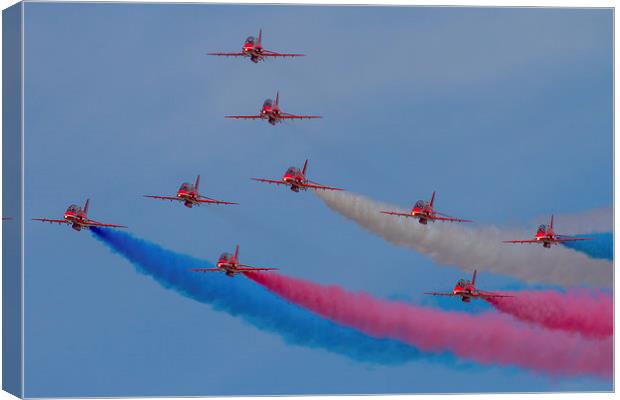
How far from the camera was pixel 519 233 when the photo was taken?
263 ft

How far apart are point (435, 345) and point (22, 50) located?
15.9m

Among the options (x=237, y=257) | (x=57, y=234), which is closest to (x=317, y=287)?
(x=237, y=257)

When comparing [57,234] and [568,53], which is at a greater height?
[568,53]

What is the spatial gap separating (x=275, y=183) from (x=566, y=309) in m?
10.1

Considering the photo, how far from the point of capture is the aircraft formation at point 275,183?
257 ft

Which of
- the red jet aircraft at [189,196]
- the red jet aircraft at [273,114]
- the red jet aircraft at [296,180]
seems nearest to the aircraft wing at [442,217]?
the red jet aircraft at [296,180]

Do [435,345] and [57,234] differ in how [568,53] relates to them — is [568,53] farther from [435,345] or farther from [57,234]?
[57,234]

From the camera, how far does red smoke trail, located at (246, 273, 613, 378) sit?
79.9 meters

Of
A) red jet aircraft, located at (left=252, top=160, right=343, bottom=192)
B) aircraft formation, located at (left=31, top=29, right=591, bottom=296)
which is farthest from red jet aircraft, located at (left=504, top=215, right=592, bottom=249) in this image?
red jet aircraft, located at (left=252, top=160, right=343, bottom=192)

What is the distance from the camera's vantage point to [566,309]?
80750 millimetres

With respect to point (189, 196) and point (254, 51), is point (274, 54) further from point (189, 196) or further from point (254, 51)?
point (189, 196)

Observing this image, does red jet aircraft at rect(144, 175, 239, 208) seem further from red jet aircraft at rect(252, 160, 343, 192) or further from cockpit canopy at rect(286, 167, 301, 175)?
cockpit canopy at rect(286, 167, 301, 175)

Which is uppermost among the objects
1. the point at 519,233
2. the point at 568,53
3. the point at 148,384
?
the point at 568,53

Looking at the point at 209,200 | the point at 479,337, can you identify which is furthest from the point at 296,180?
the point at 479,337
